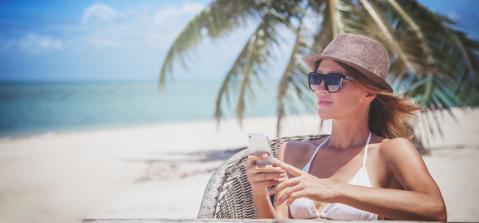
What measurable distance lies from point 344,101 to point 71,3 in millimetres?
75868

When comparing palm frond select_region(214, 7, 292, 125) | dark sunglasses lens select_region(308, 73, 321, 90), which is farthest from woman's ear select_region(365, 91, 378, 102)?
palm frond select_region(214, 7, 292, 125)

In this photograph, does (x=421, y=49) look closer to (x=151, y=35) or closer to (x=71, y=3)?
(x=71, y=3)

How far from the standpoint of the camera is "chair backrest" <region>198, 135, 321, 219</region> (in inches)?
71.5

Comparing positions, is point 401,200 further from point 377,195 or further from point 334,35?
point 334,35

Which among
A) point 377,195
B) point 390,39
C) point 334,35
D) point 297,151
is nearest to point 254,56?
point 334,35

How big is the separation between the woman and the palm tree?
295cm

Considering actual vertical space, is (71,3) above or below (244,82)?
above

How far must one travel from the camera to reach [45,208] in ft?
18.4

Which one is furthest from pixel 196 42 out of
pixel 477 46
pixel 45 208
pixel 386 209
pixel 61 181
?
pixel 386 209

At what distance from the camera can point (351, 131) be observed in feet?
6.22

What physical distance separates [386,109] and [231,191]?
77 centimetres

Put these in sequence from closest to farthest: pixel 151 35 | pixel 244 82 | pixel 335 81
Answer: pixel 335 81 → pixel 244 82 → pixel 151 35

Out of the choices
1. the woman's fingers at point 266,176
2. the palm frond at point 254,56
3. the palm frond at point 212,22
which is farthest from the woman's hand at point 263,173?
the palm frond at point 212,22

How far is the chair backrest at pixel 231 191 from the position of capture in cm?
A: 182
